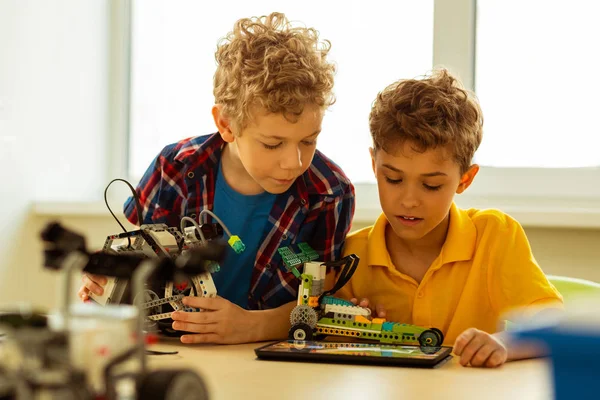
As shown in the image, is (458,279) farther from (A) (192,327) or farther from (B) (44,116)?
(B) (44,116)

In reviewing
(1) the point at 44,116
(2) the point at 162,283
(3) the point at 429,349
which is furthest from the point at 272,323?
(1) the point at 44,116

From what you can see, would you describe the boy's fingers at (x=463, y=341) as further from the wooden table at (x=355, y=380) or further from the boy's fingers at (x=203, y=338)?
the boy's fingers at (x=203, y=338)

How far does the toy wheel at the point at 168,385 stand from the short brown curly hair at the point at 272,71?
79 cm

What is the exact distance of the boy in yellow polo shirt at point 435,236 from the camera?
1427 mm

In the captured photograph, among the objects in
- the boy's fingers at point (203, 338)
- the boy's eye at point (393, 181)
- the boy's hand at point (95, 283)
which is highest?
the boy's eye at point (393, 181)

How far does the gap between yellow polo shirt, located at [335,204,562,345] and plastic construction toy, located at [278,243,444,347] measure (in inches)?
8.7

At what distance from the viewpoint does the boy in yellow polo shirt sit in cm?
143

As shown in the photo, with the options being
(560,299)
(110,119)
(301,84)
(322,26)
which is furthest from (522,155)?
(110,119)

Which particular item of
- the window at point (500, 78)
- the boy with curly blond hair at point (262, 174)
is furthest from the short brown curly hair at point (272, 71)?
the window at point (500, 78)

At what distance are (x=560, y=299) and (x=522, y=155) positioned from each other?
945 mm

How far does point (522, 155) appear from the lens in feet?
7.33

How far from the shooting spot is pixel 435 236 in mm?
1568

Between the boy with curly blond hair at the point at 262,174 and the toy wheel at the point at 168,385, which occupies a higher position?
the boy with curly blond hair at the point at 262,174

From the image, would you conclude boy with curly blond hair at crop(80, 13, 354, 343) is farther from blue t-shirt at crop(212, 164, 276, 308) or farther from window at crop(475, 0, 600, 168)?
window at crop(475, 0, 600, 168)
